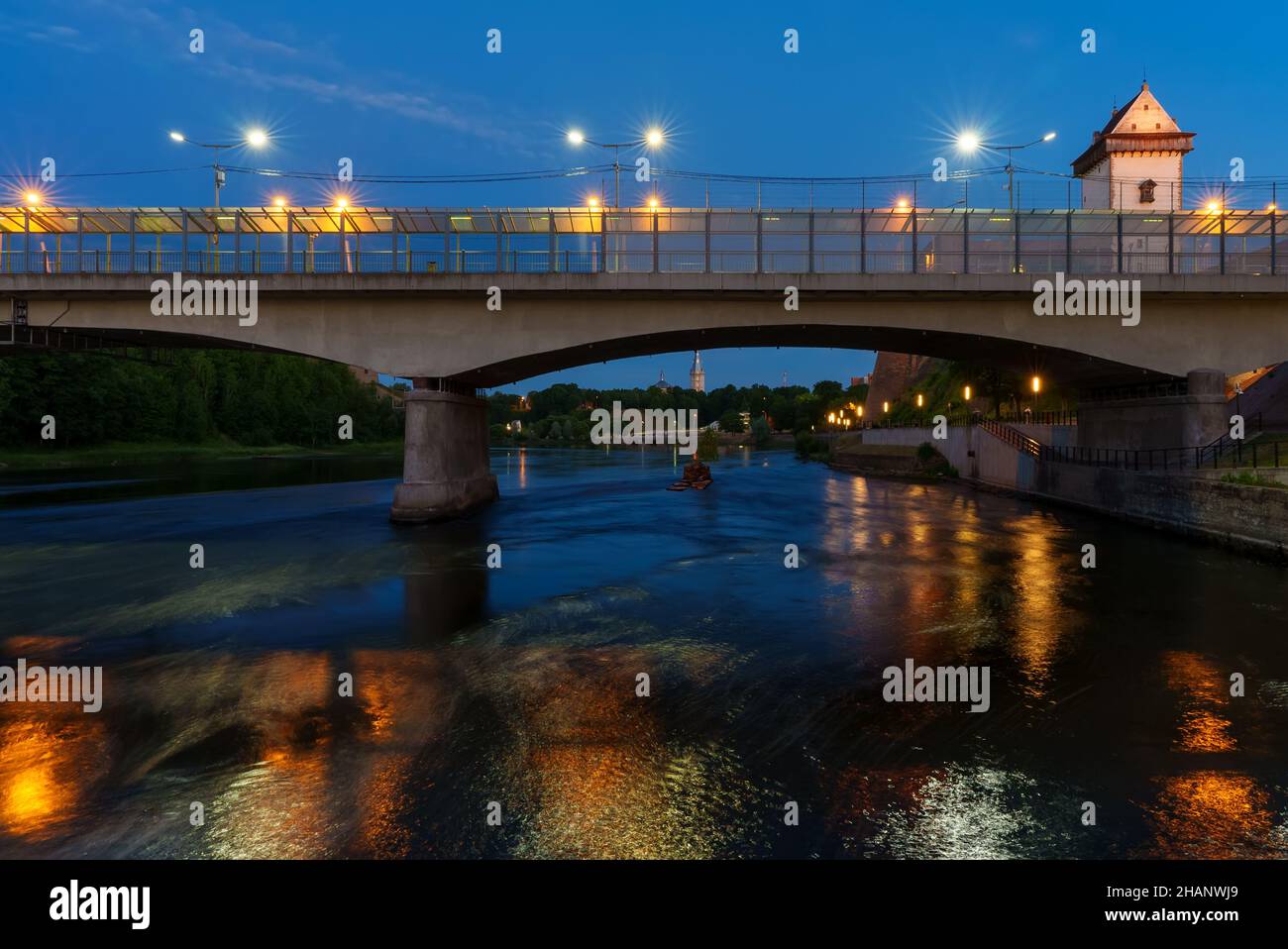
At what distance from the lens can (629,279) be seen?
29141mm

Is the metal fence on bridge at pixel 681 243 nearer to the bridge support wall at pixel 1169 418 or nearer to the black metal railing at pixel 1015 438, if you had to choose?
the bridge support wall at pixel 1169 418

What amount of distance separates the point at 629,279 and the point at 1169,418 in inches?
972

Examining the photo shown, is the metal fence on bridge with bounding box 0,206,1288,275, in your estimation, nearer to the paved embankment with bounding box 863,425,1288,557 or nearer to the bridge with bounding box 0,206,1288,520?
the bridge with bounding box 0,206,1288,520

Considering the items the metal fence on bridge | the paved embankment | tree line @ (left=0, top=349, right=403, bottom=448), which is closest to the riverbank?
tree line @ (left=0, top=349, right=403, bottom=448)

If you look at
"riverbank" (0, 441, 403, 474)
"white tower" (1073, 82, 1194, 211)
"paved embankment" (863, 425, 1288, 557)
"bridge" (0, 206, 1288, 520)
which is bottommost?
"paved embankment" (863, 425, 1288, 557)

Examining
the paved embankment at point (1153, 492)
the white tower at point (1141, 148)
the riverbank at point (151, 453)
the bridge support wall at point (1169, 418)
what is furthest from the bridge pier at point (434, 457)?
the white tower at point (1141, 148)

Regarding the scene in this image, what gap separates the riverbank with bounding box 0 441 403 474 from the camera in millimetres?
71312

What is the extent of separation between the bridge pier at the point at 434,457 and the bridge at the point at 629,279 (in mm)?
114

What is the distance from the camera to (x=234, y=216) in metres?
30.1

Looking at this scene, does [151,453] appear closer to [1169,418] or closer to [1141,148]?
[1169,418]

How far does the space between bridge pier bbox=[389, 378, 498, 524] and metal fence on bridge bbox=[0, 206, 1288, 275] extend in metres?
5.82

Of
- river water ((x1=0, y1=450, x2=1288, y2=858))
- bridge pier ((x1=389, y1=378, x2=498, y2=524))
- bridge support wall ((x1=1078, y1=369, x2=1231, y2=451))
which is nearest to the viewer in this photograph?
river water ((x1=0, y1=450, x2=1288, y2=858))

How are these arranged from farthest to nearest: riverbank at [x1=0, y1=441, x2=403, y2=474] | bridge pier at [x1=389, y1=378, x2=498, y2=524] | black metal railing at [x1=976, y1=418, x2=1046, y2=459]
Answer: riverbank at [x1=0, y1=441, x2=403, y2=474]
black metal railing at [x1=976, y1=418, x2=1046, y2=459]
bridge pier at [x1=389, y1=378, x2=498, y2=524]

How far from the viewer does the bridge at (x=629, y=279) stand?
29.2 m
